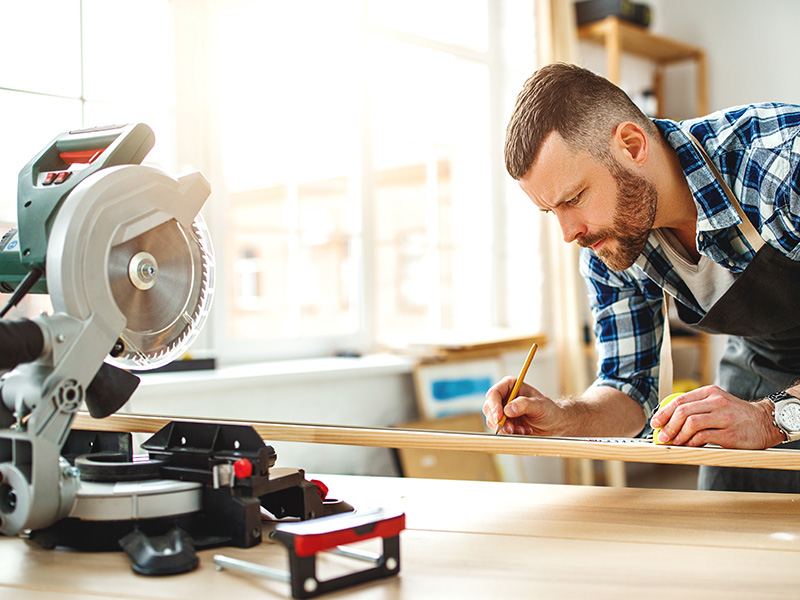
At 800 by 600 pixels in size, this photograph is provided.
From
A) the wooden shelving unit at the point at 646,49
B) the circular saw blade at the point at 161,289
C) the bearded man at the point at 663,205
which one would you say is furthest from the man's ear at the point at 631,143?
the wooden shelving unit at the point at 646,49

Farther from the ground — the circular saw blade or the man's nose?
the man's nose

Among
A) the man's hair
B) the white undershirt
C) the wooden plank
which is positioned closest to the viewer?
the wooden plank

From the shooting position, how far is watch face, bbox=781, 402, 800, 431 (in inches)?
47.6

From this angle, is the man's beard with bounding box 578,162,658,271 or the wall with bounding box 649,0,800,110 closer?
the man's beard with bounding box 578,162,658,271

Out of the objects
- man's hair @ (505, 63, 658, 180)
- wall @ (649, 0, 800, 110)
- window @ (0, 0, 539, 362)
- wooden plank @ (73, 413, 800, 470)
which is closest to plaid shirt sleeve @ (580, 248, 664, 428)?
man's hair @ (505, 63, 658, 180)

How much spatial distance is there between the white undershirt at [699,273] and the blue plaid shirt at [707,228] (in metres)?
0.02

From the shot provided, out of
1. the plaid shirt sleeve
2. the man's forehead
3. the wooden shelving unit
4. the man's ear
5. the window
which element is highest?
the wooden shelving unit

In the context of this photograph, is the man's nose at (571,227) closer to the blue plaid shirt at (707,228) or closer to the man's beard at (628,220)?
the man's beard at (628,220)

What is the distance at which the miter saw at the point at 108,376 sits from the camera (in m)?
Result: 0.84

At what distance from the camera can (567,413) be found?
1.48 meters

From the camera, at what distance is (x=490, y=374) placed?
3195 mm

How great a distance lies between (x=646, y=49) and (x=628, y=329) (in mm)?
2941

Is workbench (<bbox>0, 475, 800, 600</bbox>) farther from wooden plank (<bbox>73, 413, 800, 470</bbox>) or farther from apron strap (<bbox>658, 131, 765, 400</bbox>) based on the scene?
apron strap (<bbox>658, 131, 765, 400</bbox>)

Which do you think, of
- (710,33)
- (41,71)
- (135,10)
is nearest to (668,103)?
(710,33)
